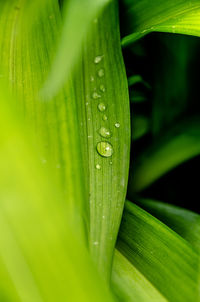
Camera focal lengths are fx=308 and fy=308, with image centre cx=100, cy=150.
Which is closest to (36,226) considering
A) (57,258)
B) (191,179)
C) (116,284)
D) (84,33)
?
(57,258)

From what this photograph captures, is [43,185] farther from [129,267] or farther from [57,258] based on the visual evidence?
[129,267]

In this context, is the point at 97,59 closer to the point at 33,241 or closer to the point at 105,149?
the point at 105,149

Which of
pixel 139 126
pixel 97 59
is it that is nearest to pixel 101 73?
pixel 97 59

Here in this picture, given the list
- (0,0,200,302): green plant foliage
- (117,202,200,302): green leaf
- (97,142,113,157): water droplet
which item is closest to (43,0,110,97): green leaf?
(0,0,200,302): green plant foliage

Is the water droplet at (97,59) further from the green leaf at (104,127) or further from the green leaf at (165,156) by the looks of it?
the green leaf at (165,156)

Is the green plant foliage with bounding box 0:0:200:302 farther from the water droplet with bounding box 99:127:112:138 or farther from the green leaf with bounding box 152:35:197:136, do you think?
the green leaf with bounding box 152:35:197:136
